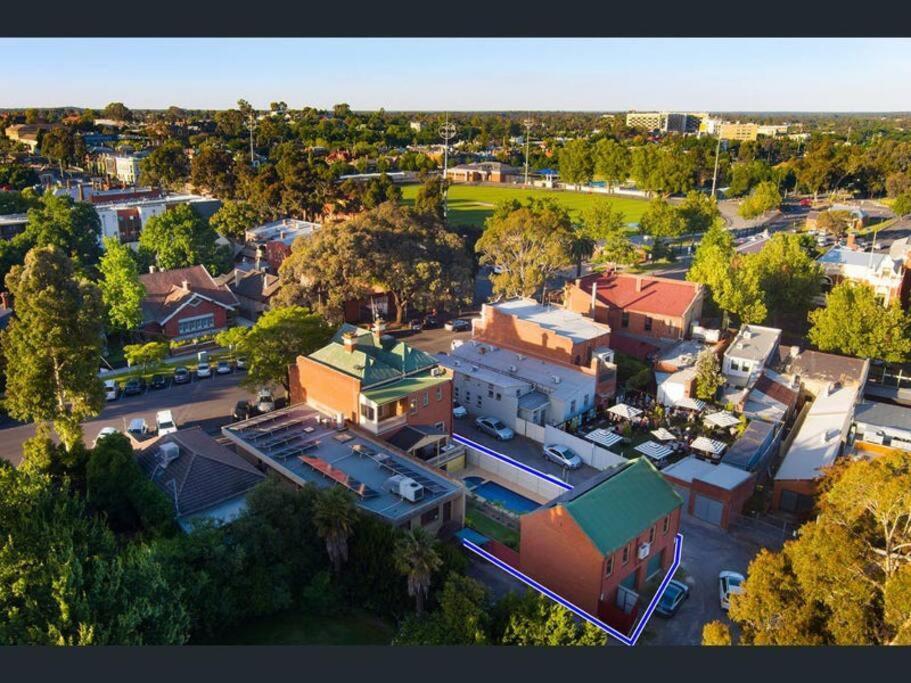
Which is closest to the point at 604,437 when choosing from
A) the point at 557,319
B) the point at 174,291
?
the point at 557,319

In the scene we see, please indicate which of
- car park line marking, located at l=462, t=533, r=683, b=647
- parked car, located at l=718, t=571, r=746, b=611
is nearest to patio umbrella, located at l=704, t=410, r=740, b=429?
car park line marking, located at l=462, t=533, r=683, b=647

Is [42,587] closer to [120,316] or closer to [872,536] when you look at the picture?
[872,536]

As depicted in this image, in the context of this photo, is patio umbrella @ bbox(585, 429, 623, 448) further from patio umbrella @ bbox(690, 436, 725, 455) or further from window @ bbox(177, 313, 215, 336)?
window @ bbox(177, 313, 215, 336)

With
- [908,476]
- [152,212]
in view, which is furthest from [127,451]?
[152,212]

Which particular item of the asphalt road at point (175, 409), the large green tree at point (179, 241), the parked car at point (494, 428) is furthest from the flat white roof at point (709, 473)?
the large green tree at point (179, 241)

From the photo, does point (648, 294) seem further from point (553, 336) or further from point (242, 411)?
point (242, 411)
